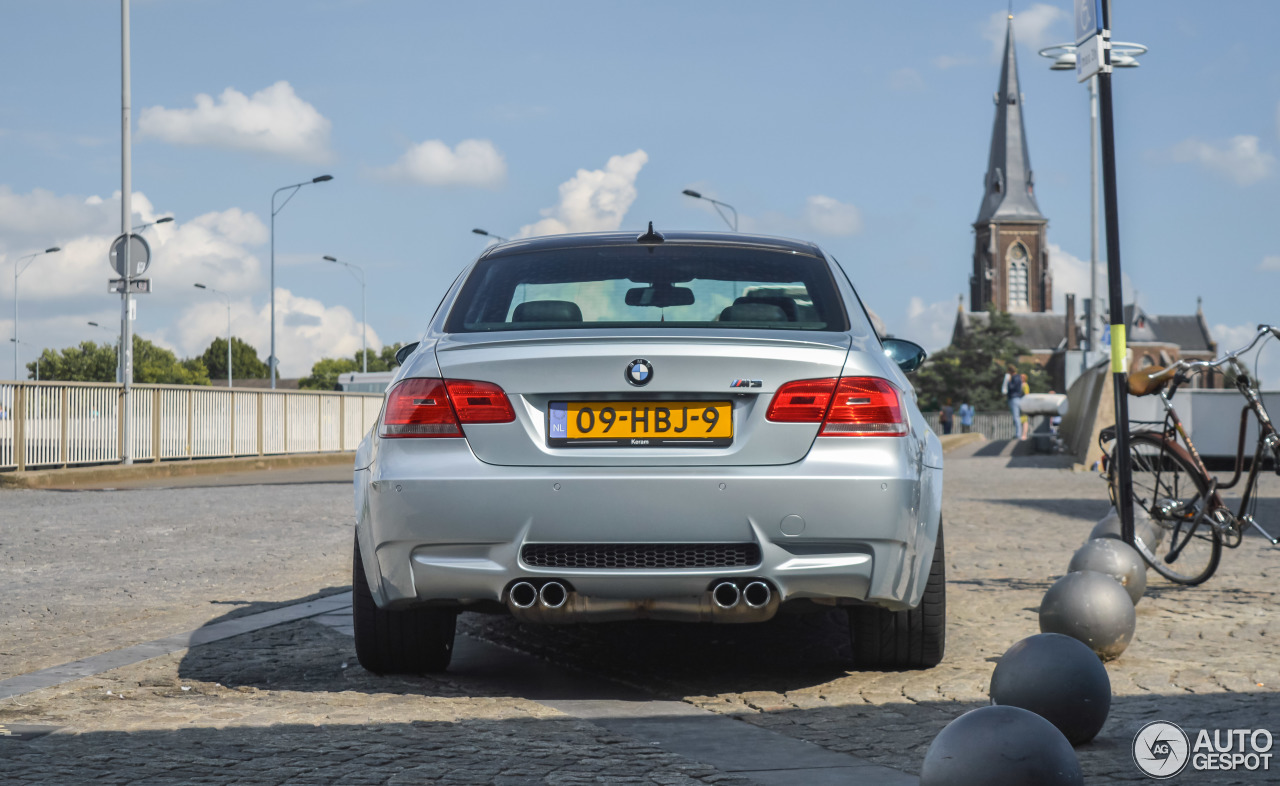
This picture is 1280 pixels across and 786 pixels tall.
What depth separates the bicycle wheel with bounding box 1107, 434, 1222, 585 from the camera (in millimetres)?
7445

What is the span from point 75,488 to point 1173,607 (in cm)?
1616

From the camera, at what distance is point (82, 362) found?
12300 cm

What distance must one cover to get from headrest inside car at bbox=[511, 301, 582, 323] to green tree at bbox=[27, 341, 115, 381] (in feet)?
401

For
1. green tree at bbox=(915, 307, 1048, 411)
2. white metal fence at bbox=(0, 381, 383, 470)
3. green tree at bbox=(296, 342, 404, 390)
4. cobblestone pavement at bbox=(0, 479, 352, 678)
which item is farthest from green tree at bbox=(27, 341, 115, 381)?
cobblestone pavement at bbox=(0, 479, 352, 678)

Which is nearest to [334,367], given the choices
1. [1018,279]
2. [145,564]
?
[1018,279]

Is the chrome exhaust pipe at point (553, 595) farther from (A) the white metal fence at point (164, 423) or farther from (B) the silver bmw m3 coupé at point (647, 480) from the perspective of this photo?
(A) the white metal fence at point (164, 423)

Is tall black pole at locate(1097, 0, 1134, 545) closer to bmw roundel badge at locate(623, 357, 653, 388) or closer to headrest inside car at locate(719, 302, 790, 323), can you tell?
headrest inside car at locate(719, 302, 790, 323)

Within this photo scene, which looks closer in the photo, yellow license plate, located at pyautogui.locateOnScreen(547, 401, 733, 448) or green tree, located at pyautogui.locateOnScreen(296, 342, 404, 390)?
yellow license plate, located at pyautogui.locateOnScreen(547, 401, 733, 448)

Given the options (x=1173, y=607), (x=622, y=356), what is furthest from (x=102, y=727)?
(x=1173, y=607)

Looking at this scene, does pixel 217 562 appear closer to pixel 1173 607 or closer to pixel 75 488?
pixel 1173 607

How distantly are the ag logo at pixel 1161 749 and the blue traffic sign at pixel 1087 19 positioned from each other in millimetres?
4217

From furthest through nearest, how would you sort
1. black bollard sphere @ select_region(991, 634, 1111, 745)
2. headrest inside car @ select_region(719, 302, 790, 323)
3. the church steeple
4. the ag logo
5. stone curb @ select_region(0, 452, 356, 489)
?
the church steeple, stone curb @ select_region(0, 452, 356, 489), headrest inside car @ select_region(719, 302, 790, 323), black bollard sphere @ select_region(991, 634, 1111, 745), the ag logo

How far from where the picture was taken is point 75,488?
19172mm

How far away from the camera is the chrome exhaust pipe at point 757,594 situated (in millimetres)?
4434
